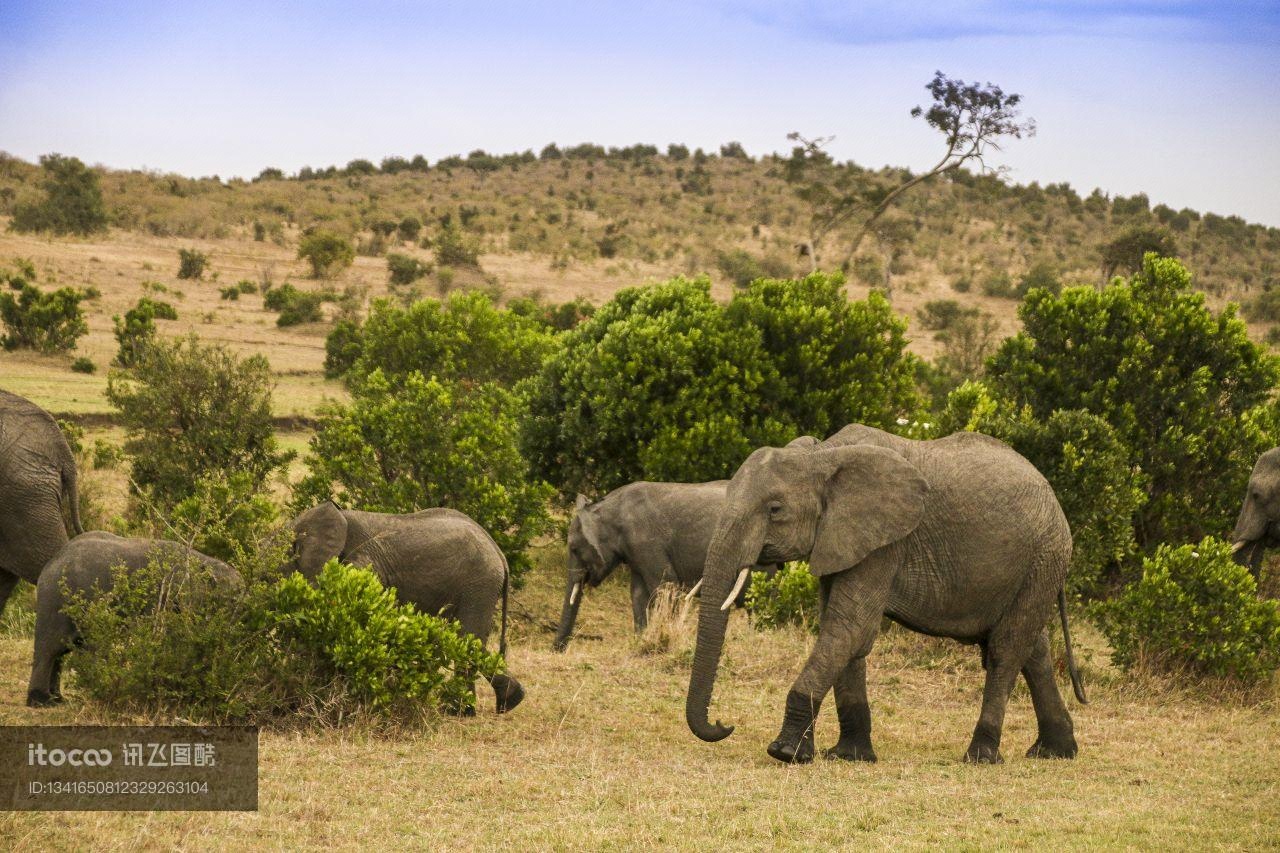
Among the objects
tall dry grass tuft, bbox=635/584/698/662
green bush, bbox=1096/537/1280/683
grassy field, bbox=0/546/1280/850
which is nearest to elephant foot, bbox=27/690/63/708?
grassy field, bbox=0/546/1280/850

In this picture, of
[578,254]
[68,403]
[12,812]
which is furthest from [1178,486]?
[578,254]

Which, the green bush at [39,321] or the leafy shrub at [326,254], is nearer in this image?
the green bush at [39,321]

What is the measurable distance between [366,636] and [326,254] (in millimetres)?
46565

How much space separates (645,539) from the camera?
58.5ft

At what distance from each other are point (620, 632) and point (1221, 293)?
58512 mm

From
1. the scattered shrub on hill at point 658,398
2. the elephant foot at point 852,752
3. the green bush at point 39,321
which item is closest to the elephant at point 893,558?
the elephant foot at point 852,752

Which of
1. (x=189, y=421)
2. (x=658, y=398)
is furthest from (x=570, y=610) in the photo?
(x=189, y=421)

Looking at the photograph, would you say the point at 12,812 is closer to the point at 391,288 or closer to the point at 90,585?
the point at 90,585

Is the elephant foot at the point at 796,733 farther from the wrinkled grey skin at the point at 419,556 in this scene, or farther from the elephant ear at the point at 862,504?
the wrinkled grey skin at the point at 419,556

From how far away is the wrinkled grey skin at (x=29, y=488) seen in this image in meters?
12.4

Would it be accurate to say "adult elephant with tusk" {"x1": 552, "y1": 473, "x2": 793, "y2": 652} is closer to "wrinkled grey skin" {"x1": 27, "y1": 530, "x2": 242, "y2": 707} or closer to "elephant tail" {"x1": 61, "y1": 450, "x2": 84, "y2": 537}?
"elephant tail" {"x1": 61, "y1": 450, "x2": 84, "y2": 537}

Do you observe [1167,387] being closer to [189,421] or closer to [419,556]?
[419,556]

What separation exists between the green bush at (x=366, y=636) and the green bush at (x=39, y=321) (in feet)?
83.8

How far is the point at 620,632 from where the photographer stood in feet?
60.3
